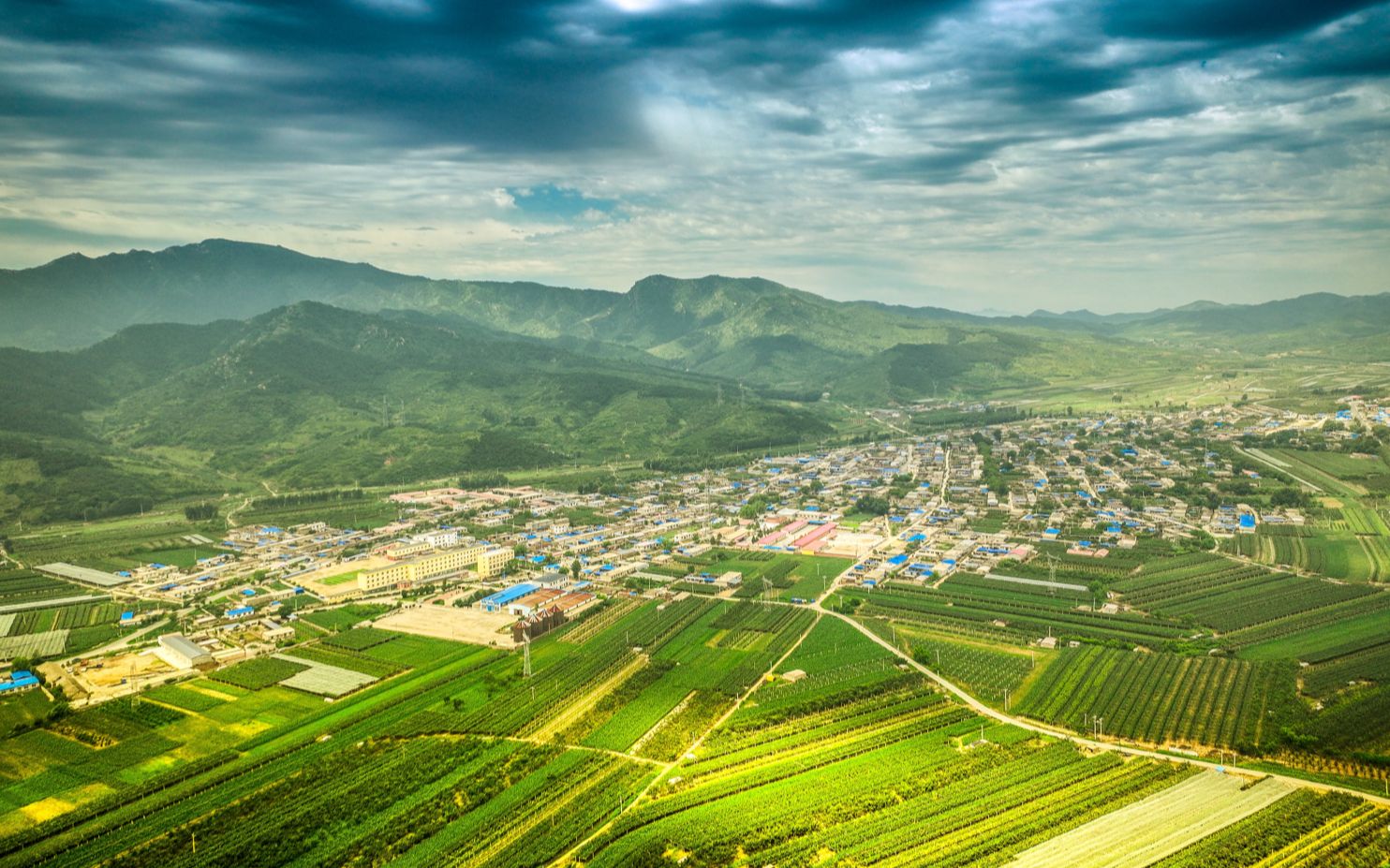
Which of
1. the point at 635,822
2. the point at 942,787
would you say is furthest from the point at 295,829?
the point at 942,787

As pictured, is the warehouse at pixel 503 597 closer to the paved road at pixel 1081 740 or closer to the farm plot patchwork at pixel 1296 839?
the paved road at pixel 1081 740

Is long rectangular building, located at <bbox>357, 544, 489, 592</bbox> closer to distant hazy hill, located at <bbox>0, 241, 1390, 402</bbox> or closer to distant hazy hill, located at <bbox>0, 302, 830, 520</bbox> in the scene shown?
distant hazy hill, located at <bbox>0, 302, 830, 520</bbox>

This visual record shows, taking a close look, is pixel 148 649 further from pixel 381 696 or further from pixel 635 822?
pixel 635 822

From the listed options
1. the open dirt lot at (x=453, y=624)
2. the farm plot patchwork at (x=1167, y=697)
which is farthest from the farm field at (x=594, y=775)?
the open dirt lot at (x=453, y=624)

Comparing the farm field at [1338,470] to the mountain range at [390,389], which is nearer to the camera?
the farm field at [1338,470]

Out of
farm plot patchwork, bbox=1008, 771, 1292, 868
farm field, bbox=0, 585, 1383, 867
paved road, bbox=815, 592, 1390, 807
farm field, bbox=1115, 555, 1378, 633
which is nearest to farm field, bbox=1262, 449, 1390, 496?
farm field, bbox=1115, 555, 1378, 633

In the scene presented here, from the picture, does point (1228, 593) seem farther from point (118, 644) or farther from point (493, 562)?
point (118, 644)

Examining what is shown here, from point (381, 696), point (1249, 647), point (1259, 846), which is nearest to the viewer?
point (1259, 846)

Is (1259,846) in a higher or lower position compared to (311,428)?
lower

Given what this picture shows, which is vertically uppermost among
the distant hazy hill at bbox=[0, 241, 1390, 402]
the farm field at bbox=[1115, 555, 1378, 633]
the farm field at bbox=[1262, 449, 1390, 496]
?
the distant hazy hill at bbox=[0, 241, 1390, 402]
